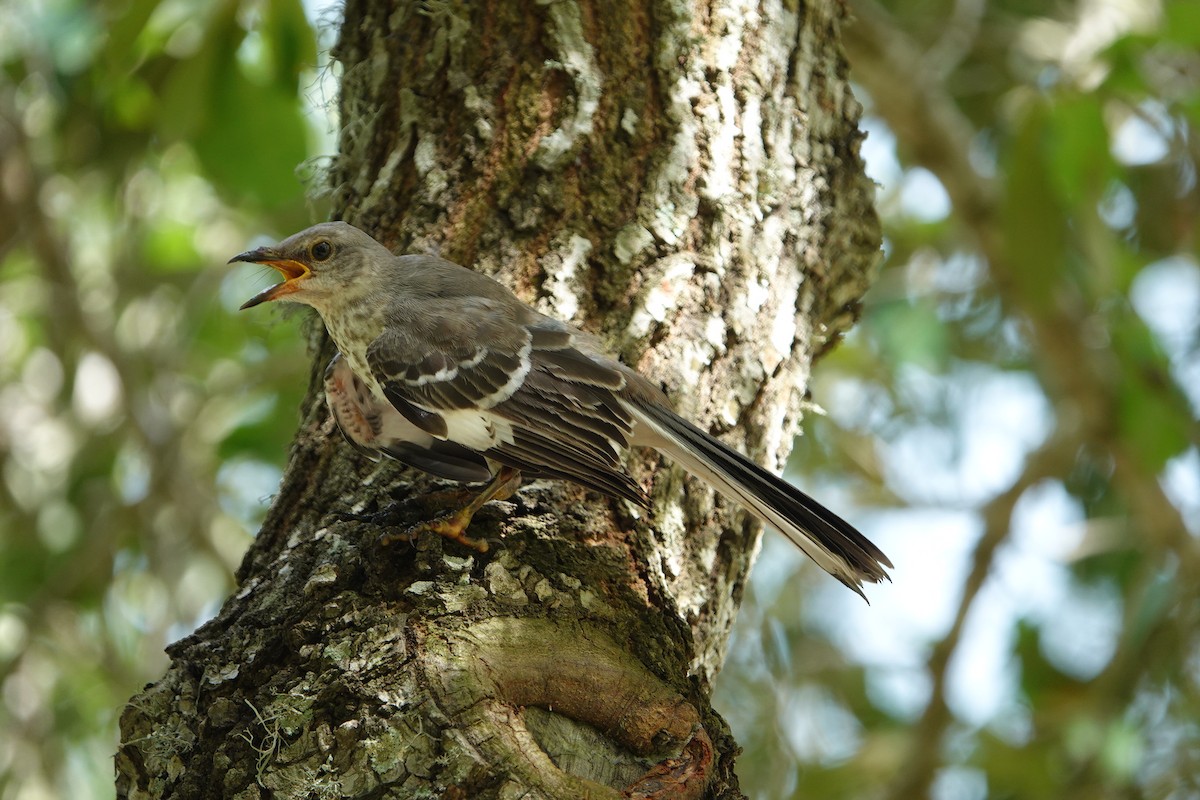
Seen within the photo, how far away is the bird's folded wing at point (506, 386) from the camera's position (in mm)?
2611

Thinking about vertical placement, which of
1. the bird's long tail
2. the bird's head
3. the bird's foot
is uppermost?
the bird's head

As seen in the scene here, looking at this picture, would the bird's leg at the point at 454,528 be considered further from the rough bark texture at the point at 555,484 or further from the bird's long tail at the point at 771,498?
the bird's long tail at the point at 771,498

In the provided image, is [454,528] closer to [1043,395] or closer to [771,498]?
[771,498]

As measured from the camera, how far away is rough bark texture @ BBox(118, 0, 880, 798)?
2.15 metres

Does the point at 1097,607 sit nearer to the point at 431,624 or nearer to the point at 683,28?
the point at 683,28

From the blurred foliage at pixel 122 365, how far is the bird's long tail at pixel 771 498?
2060 millimetres

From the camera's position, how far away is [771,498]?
A: 2.59 meters

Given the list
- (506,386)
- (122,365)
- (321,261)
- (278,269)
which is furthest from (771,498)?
(122,365)

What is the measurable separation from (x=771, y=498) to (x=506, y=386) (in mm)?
641

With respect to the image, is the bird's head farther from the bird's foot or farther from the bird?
the bird's foot

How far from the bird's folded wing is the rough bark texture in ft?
0.41

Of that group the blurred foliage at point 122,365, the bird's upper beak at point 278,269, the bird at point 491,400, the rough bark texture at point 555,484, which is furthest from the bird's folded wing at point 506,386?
the blurred foliage at point 122,365

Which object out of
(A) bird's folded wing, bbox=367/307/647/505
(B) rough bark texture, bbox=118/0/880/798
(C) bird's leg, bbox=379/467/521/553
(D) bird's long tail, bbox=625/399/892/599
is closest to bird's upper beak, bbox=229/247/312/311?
(B) rough bark texture, bbox=118/0/880/798

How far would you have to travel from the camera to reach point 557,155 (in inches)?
113
